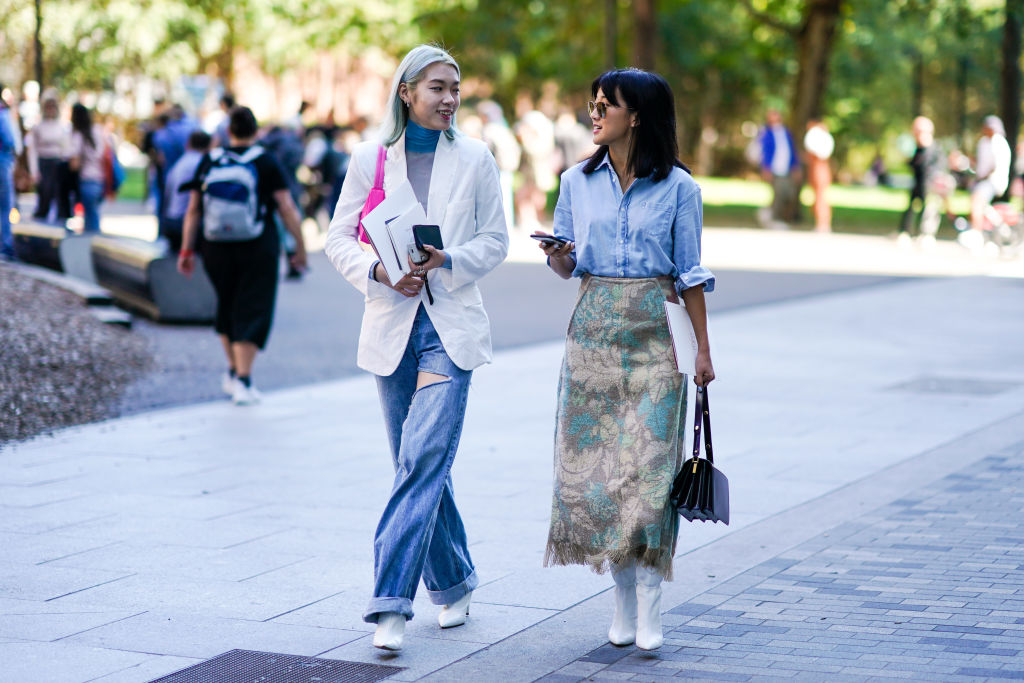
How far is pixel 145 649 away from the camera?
4621 millimetres

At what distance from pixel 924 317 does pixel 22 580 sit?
36.3ft

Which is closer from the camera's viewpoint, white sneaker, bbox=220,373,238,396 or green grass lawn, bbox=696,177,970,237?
white sneaker, bbox=220,373,238,396

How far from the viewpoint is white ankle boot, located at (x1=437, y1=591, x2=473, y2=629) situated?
491cm

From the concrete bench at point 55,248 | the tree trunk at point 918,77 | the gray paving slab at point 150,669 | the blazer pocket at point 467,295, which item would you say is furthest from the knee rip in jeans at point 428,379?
the tree trunk at point 918,77

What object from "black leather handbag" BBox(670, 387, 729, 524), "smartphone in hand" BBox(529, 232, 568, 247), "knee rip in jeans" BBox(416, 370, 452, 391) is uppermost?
"smartphone in hand" BBox(529, 232, 568, 247)

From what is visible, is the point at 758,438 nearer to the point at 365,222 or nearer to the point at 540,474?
the point at 540,474

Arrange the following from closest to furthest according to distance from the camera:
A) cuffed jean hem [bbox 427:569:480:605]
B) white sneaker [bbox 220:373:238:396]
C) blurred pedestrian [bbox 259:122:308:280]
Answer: cuffed jean hem [bbox 427:569:480:605] < white sneaker [bbox 220:373:238:396] < blurred pedestrian [bbox 259:122:308:280]

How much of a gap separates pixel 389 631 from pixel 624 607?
0.75 meters

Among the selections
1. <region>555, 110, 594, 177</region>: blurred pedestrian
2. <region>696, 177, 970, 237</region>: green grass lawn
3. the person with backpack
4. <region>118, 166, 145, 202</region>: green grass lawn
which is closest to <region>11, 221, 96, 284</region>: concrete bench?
the person with backpack

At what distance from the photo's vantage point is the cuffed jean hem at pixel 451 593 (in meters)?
4.90

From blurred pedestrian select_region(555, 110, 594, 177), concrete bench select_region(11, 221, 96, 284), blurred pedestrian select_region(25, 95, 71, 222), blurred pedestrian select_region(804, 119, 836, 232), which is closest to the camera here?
concrete bench select_region(11, 221, 96, 284)

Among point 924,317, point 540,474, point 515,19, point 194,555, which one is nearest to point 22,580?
point 194,555

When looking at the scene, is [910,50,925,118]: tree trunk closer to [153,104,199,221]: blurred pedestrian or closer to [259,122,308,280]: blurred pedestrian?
[259,122,308,280]: blurred pedestrian

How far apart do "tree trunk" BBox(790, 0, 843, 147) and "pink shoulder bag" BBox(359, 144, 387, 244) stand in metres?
26.0
